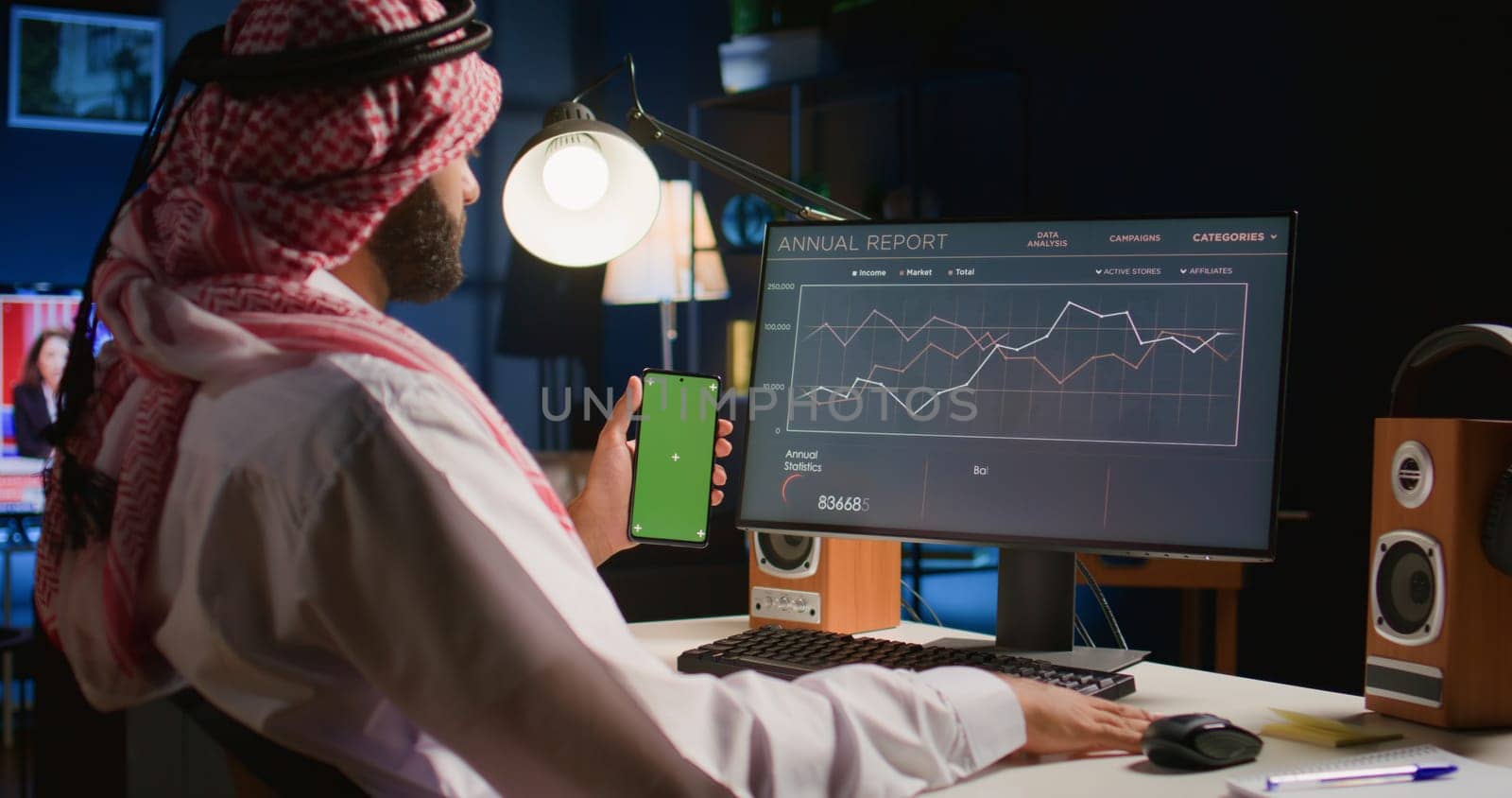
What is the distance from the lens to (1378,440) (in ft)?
4.25

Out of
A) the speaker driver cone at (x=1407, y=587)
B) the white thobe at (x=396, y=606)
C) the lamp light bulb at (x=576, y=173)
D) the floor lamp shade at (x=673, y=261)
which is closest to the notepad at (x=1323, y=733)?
the speaker driver cone at (x=1407, y=587)

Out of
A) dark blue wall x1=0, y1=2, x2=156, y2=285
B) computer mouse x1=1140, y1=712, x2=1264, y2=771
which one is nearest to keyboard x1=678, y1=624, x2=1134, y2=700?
computer mouse x1=1140, y1=712, x2=1264, y2=771

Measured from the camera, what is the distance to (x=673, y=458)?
1640 mm

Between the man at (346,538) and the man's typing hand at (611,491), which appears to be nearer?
the man at (346,538)

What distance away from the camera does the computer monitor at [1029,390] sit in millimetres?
1341

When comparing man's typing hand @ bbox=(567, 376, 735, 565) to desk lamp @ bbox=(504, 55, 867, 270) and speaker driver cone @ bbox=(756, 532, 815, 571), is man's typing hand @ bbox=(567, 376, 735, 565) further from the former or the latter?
desk lamp @ bbox=(504, 55, 867, 270)

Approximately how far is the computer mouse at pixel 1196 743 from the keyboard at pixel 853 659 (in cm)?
17

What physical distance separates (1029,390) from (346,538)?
33.3 inches

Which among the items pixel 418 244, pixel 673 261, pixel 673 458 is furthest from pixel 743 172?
pixel 673 261

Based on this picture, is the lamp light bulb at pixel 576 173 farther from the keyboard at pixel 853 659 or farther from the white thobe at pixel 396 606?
the white thobe at pixel 396 606

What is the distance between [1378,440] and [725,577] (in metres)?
1.78

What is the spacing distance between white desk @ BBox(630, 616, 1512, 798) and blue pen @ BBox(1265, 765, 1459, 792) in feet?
0.06

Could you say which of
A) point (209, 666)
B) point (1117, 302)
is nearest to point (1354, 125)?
point (1117, 302)

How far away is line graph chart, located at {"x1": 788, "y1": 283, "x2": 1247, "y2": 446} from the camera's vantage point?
1.36m
